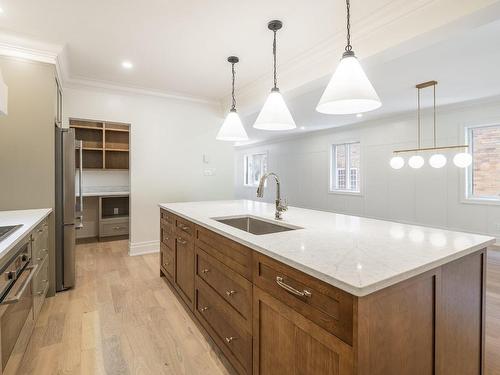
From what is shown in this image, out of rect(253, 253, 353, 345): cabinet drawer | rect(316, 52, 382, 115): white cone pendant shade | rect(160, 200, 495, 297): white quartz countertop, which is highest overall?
rect(316, 52, 382, 115): white cone pendant shade

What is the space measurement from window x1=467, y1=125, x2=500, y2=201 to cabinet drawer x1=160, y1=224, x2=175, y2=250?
5.18 meters

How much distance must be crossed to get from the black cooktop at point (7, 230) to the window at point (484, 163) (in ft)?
20.6

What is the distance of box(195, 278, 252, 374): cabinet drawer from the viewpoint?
4.88ft

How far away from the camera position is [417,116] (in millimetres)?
5500

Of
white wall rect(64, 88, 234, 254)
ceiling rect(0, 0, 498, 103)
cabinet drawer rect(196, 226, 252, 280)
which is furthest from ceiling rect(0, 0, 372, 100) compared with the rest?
cabinet drawer rect(196, 226, 252, 280)

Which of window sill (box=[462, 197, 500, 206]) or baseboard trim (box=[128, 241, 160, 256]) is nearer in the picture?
baseboard trim (box=[128, 241, 160, 256])

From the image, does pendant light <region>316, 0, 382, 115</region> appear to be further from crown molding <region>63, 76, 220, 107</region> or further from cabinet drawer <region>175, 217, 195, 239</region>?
crown molding <region>63, 76, 220, 107</region>

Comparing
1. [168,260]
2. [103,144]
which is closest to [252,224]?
[168,260]

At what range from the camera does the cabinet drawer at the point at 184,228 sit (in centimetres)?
223

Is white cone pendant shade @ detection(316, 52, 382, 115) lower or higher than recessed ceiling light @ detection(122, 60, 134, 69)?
lower

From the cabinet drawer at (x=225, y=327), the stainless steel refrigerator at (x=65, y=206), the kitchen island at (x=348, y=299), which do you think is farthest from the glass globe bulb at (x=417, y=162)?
the stainless steel refrigerator at (x=65, y=206)

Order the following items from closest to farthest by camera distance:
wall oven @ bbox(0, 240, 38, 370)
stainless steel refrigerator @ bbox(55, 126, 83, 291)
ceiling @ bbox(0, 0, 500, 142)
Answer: wall oven @ bbox(0, 240, 38, 370), ceiling @ bbox(0, 0, 500, 142), stainless steel refrigerator @ bbox(55, 126, 83, 291)

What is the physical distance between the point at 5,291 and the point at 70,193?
64.6 inches

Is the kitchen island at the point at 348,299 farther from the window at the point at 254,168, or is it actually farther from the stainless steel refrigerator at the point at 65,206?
the window at the point at 254,168
